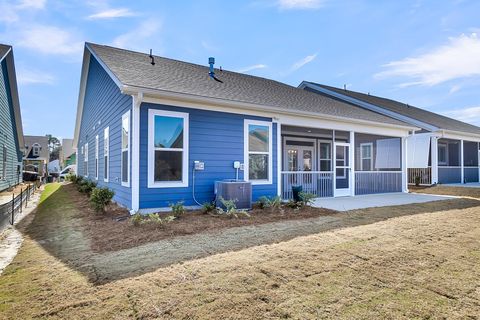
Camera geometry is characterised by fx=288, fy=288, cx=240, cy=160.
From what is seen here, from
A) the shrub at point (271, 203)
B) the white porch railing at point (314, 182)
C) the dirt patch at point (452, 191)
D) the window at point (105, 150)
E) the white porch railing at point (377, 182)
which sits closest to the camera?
the shrub at point (271, 203)

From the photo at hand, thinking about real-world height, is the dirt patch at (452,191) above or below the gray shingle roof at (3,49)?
below

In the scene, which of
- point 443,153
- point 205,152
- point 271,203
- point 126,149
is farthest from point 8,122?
point 443,153

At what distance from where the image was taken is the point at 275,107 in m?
8.89

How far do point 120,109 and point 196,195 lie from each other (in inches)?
135

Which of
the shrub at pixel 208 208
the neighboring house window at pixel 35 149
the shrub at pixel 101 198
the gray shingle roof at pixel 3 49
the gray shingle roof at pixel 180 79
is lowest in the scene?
the shrub at pixel 208 208

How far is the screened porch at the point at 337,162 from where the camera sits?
444 inches

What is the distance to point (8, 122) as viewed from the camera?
15.5 m

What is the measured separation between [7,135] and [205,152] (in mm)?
13636

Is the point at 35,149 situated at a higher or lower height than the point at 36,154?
higher

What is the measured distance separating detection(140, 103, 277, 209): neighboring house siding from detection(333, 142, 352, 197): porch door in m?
4.40

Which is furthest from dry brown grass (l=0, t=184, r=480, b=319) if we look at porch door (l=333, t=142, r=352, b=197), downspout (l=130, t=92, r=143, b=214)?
porch door (l=333, t=142, r=352, b=197)

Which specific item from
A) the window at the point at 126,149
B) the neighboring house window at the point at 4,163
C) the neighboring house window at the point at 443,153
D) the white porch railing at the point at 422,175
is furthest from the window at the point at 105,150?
the neighboring house window at the point at 443,153

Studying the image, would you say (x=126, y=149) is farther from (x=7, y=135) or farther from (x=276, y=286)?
(x=7, y=135)

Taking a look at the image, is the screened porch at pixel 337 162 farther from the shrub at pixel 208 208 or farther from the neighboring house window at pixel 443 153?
the neighboring house window at pixel 443 153
